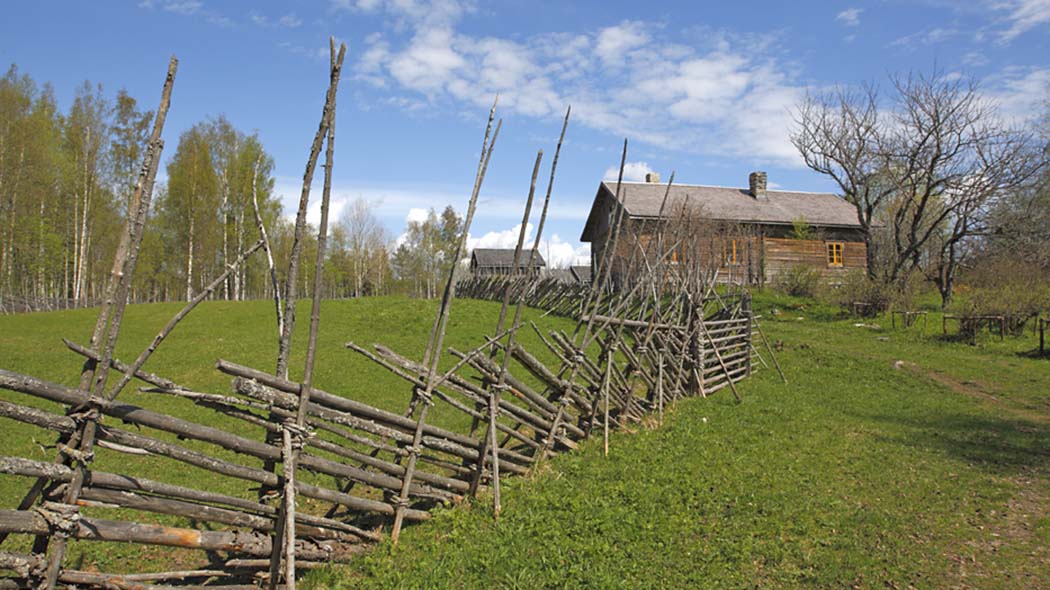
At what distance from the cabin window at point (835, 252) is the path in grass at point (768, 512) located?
18558 millimetres

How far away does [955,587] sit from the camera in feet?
12.7

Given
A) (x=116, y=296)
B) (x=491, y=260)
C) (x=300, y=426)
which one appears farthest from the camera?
(x=491, y=260)

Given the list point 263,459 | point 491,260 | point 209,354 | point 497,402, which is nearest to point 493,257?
point 491,260

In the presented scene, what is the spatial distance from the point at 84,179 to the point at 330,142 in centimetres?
2726

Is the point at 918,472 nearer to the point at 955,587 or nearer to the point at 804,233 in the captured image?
the point at 955,587

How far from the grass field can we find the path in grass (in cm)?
2

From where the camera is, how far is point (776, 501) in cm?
505

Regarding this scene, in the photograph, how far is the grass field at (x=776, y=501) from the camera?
3.91 m

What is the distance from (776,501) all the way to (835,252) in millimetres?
24225

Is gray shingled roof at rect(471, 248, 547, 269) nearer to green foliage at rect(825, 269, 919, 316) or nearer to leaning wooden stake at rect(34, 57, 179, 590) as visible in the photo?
green foliage at rect(825, 269, 919, 316)

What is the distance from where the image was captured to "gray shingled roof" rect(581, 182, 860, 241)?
25.2 metres

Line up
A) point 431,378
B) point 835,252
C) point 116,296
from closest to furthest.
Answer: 1. point 116,296
2. point 431,378
3. point 835,252

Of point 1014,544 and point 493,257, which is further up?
point 493,257

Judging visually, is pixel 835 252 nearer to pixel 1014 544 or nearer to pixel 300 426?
pixel 1014 544
